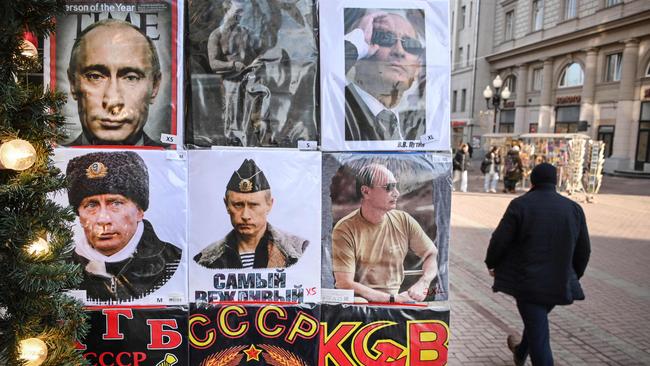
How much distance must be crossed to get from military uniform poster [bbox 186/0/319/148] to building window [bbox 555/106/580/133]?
3184 cm

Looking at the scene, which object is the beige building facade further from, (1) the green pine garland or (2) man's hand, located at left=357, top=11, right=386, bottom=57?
(1) the green pine garland

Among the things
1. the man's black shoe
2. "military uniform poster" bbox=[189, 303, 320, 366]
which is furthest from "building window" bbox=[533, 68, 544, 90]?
"military uniform poster" bbox=[189, 303, 320, 366]

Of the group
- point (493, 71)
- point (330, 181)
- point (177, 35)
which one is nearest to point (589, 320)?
point (330, 181)

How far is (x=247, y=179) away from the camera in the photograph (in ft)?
7.96

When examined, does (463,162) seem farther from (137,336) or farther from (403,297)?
(137,336)

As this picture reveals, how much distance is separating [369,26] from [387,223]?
1.08m

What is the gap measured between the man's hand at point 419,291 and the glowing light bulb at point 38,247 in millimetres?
1793

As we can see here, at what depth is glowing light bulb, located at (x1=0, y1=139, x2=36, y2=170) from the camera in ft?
5.37

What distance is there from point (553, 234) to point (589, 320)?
2641 millimetres

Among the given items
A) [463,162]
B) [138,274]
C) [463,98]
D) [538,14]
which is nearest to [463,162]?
[463,162]

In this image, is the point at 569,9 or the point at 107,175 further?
the point at 569,9

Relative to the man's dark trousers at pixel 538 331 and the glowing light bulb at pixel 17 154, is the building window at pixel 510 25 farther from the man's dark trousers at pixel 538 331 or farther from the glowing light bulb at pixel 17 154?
the glowing light bulb at pixel 17 154

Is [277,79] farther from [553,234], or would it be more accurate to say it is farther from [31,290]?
[553,234]

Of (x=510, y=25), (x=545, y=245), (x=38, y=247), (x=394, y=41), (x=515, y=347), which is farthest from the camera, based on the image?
(x=510, y=25)
